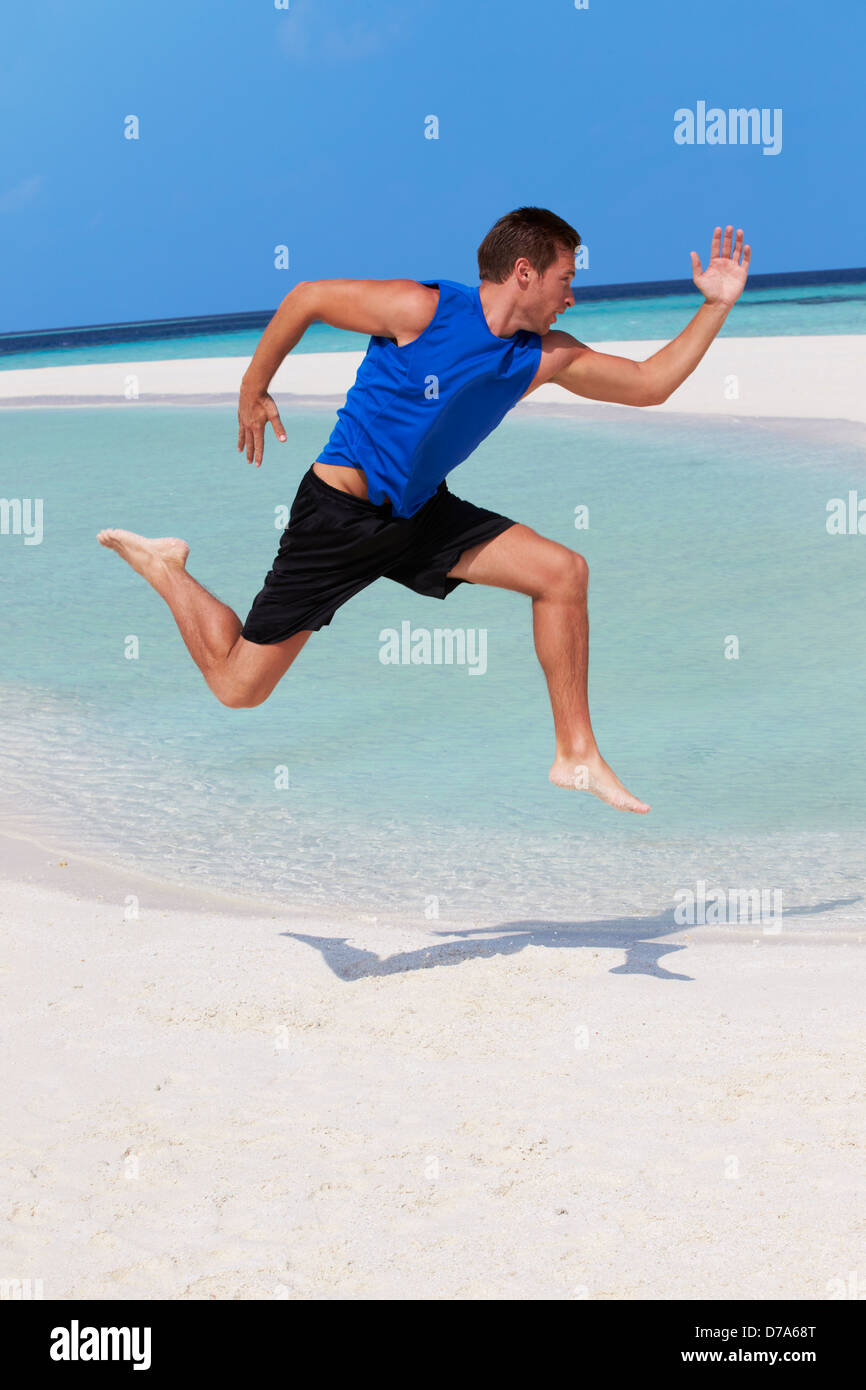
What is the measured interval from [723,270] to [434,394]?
3.48 feet

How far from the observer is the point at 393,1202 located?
384 cm

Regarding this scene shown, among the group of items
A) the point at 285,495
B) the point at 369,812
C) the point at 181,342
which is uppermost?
the point at 181,342

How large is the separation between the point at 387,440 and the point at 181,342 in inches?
3042

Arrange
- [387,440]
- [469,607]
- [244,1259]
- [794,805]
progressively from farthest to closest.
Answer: [469,607] < [794,805] < [387,440] < [244,1259]

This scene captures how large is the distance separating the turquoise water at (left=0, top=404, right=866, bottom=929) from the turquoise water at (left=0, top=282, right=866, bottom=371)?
2760 cm

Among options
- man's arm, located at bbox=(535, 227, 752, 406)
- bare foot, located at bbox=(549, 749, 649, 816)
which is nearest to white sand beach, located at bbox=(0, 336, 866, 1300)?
bare foot, located at bbox=(549, 749, 649, 816)

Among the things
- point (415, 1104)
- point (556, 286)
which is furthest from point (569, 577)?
point (415, 1104)

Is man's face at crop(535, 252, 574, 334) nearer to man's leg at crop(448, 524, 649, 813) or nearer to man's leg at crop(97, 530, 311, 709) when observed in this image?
man's leg at crop(448, 524, 649, 813)

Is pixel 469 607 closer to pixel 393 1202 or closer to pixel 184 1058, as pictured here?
pixel 184 1058

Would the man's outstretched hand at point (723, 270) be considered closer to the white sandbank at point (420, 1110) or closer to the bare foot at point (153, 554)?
the bare foot at point (153, 554)

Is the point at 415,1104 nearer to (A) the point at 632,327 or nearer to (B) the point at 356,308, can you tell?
(B) the point at 356,308

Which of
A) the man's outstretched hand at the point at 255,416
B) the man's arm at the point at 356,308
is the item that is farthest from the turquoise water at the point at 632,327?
the man's arm at the point at 356,308

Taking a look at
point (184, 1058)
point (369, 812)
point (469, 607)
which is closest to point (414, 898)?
point (369, 812)

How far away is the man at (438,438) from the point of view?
4.37 meters
